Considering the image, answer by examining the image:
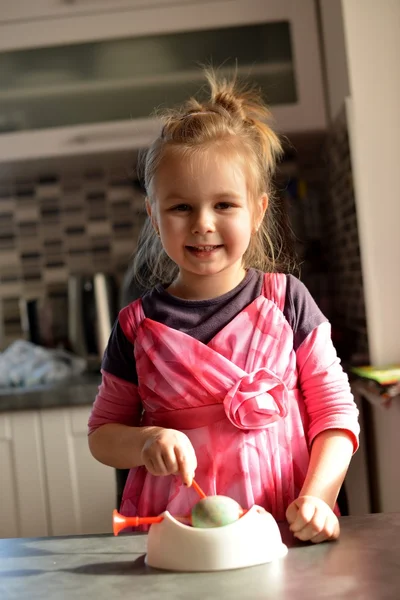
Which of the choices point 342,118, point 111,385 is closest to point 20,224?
point 342,118

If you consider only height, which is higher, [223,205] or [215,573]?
[223,205]

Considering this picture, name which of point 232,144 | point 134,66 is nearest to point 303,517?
point 232,144

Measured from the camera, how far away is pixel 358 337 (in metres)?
2.26

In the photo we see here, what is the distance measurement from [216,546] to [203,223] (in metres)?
0.36

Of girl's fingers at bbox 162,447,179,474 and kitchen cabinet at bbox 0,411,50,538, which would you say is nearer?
girl's fingers at bbox 162,447,179,474

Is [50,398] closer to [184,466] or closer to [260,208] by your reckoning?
[260,208]

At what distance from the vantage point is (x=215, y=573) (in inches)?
27.1

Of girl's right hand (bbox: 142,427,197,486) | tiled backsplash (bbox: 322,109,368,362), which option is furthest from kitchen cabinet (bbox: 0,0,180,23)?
girl's right hand (bbox: 142,427,197,486)

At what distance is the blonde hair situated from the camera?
97 cm

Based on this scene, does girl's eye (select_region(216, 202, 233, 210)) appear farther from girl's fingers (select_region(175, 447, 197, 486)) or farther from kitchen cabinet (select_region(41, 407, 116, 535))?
kitchen cabinet (select_region(41, 407, 116, 535))

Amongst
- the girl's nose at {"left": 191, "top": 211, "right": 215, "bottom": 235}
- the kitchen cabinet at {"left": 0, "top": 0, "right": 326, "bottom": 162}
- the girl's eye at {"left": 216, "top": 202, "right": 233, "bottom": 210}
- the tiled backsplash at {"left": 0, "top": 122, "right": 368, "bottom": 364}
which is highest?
the kitchen cabinet at {"left": 0, "top": 0, "right": 326, "bottom": 162}

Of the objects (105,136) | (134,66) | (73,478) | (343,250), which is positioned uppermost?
(134,66)

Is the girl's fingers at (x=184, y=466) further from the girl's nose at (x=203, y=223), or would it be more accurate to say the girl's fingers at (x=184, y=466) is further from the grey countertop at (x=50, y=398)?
the grey countertop at (x=50, y=398)

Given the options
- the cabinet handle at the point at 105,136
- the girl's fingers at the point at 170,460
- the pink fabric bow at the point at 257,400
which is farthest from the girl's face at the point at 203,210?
the cabinet handle at the point at 105,136
